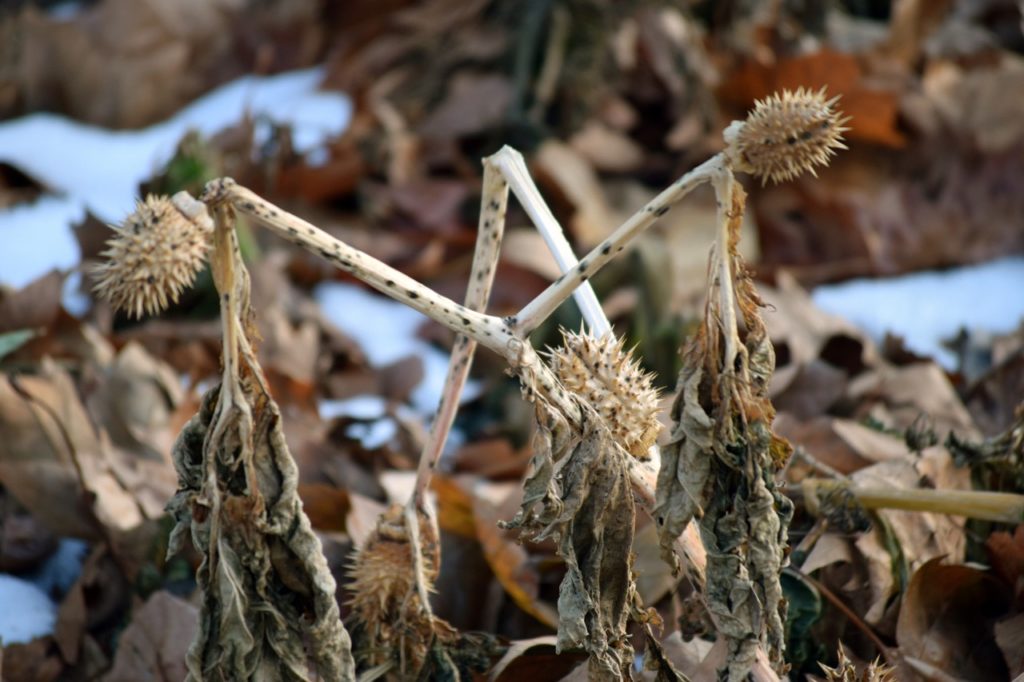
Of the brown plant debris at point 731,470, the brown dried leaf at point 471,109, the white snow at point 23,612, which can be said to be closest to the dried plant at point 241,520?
the brown plant debris at point 731,470

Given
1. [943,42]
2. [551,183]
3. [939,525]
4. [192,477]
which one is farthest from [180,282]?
[943,42]

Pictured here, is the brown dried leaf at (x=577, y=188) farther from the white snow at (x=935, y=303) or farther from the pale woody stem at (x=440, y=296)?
the pale woody stem at (x=440, y=296)

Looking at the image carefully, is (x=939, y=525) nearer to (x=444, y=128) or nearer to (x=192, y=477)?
(x=192, y=477)

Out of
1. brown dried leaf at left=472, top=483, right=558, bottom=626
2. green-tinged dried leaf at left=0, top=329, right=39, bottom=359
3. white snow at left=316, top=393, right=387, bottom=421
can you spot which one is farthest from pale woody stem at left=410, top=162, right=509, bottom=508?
white snow at left=316, top=393, right=387, bottom=421

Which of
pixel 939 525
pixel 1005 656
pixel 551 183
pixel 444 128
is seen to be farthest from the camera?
pixel 444 128

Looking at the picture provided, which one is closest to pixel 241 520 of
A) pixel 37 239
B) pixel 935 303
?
pixel 37 239

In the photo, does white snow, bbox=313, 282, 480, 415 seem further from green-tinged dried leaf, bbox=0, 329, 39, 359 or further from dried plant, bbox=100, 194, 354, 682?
dried plant, bbox=100, 194, 354, 682
